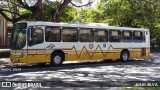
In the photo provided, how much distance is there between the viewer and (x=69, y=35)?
23469mm

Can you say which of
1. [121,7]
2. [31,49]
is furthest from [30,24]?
[121,7]

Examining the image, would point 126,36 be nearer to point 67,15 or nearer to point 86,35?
point 86,35

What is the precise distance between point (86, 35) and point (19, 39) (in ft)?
17.1

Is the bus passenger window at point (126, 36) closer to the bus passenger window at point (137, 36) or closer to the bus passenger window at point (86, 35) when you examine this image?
the bus passenger window at point (137, 36)

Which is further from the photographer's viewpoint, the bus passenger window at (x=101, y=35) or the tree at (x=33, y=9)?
the tree at (x=33, y=9)

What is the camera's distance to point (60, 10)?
94.9 feet

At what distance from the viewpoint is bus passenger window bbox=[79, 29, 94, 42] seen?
24.2m

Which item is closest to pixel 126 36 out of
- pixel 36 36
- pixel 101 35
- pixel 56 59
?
pixel 101 35

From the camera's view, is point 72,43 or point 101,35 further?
point 101,35

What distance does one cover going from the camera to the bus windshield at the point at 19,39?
2126cm

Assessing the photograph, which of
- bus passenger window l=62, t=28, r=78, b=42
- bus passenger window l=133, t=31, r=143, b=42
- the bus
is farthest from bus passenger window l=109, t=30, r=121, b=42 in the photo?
bus passenger window l=62, t=28, r=78, b=42

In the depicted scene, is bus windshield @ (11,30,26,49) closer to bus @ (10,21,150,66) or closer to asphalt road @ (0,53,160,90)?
bus @ (10,21,150,66)

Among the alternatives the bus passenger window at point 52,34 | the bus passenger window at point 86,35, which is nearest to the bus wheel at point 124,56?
the bus passenger window at point 86,35

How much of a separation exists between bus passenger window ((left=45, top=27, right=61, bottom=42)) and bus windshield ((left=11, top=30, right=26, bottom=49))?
1469mm
